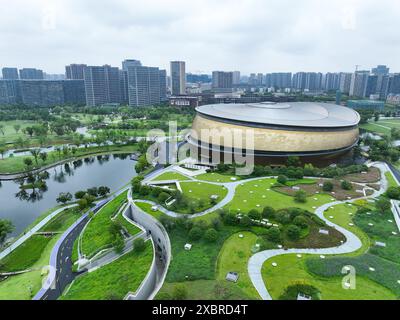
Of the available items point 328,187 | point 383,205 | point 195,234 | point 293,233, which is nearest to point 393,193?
point 383,205

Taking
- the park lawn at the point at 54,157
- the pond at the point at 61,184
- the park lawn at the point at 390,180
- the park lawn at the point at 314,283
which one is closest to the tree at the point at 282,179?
the park lawn at the point at 390,180

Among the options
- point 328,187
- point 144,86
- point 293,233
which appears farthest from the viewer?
point 144,86

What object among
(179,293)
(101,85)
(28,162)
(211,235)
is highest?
(101,85)

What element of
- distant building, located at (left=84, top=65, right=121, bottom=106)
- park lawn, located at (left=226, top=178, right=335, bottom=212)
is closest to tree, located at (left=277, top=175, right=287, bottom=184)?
park lawn, located at (left=226, top=178, right=335, bottom=212)

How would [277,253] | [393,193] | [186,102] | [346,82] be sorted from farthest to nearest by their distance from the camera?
[346,82] → [186,102] → [393,193] → [277,253]

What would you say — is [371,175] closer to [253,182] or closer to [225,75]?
[253,182]

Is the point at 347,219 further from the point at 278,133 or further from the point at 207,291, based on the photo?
the point at 278,133
